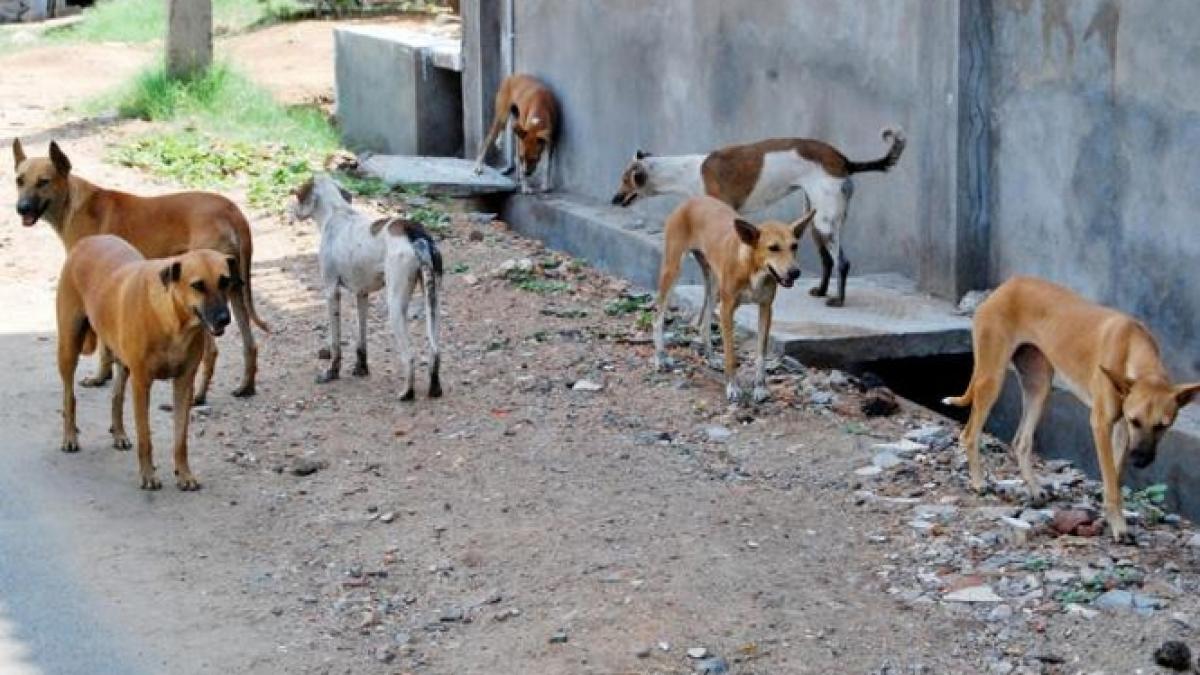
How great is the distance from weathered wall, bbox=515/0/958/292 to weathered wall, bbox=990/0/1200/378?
0.38 m

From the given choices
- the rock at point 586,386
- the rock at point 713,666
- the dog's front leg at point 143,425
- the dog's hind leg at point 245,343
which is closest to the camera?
the rock at point 713,666

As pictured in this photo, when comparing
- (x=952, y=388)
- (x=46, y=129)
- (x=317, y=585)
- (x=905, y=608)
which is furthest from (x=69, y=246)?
(x=46, y=129)

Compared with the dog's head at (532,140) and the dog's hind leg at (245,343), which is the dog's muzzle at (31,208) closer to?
the dog's hind leg at (245,343)

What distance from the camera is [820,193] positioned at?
37.2 feet

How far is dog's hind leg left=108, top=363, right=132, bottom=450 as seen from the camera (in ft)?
29.7

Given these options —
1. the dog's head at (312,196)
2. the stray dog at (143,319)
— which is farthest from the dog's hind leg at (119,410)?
the dog's head at (312,196)

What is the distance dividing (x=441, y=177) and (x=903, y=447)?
8.47 metres

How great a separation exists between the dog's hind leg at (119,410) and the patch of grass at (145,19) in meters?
18.8

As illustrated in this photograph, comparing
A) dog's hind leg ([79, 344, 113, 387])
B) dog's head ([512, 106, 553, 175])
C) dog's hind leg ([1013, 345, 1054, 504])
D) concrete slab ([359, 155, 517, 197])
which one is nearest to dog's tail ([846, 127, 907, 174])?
dog's hind leg ([1013, 345, 1054, 504])

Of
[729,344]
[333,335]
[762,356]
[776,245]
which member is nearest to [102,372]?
[333,335]

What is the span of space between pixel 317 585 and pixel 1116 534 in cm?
310

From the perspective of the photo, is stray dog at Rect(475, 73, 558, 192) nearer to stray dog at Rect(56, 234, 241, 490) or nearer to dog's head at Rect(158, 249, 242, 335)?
stray dog at Rect(56, 234, 241, 490)

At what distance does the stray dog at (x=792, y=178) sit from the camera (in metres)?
11.2

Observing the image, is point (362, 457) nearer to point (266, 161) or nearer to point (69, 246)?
point (69, 246)
